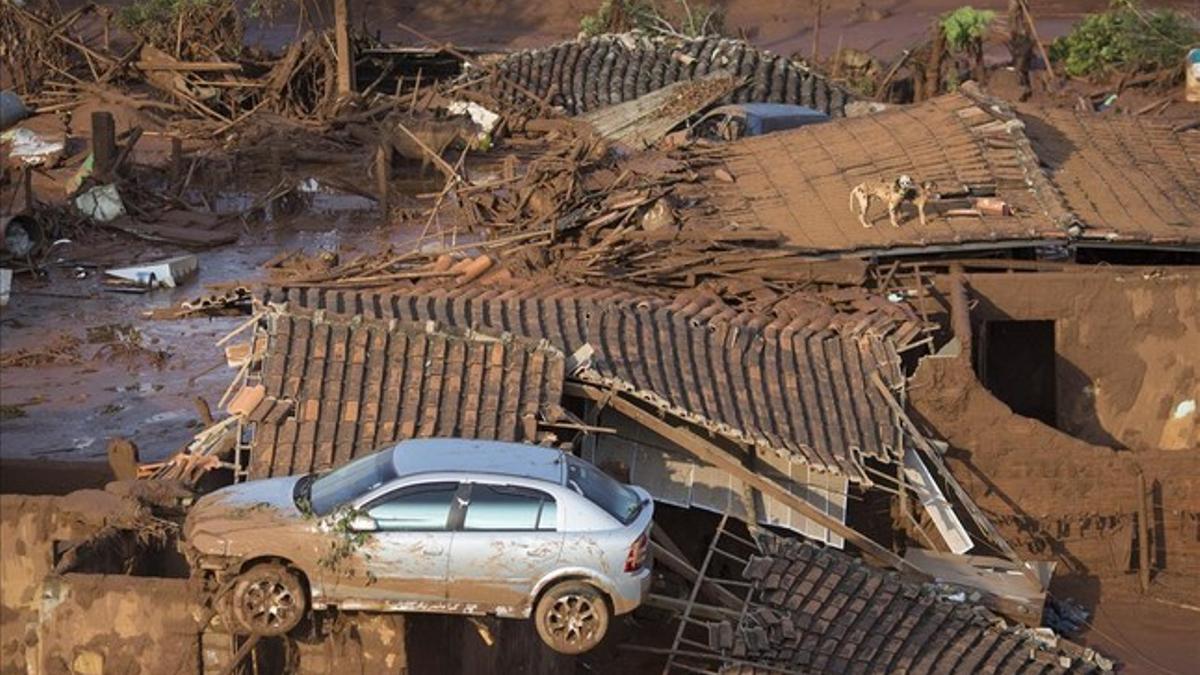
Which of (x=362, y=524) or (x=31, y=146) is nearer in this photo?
(x=362, y=524)

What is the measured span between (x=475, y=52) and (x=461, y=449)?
2482 cm

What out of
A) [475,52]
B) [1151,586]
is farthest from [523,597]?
[475,52]

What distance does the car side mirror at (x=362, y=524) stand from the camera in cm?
1387

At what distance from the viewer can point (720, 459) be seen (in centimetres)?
1717

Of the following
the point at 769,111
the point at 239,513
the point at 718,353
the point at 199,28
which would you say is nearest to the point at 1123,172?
the point at 718,353

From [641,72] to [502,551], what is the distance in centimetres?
1940

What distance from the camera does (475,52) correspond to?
38.6m

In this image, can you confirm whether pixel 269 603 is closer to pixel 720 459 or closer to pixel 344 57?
pixel 720 459

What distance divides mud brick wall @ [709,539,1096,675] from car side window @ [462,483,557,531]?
2.20m

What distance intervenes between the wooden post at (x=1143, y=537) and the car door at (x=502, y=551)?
7.10 m

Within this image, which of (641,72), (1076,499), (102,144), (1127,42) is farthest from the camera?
(1127,42)

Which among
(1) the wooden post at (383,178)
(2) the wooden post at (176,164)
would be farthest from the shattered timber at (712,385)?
(2) the wooden post at (176,164)

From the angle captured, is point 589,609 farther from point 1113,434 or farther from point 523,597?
point 1113,434

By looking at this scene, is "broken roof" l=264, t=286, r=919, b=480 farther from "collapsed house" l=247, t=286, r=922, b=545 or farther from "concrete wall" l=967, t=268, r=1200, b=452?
"concrete wall" l=967, t=268, r=1200, b=452
